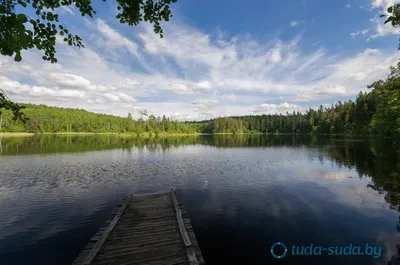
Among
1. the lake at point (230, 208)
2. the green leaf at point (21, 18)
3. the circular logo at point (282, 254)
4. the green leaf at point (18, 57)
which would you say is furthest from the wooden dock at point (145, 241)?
the green leaf at point (21, 18)

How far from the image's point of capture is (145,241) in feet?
31.1

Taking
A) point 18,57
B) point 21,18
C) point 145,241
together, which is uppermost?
point 21,18

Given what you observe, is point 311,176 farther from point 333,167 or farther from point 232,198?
point 232,198

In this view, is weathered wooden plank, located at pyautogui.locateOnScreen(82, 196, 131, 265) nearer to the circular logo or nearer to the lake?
the lake

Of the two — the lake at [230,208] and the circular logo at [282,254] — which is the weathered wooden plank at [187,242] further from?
the circular logo at [282,254]

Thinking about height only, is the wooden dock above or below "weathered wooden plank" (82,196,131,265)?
below

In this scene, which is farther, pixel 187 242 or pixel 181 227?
pixel 181 227

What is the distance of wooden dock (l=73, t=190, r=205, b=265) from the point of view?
810 cm

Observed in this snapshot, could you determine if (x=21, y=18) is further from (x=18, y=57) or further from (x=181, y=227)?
(x=181, y=227)

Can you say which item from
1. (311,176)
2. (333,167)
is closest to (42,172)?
(311,176)

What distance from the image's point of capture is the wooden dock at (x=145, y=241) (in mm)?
8102

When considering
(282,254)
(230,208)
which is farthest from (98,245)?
(230,208)

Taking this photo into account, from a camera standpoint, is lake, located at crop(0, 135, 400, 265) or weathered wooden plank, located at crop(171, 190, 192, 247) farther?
lake, located at crop(0, 135, 400, 265)

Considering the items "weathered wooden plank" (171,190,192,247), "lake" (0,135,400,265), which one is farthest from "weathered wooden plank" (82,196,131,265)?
"weathered wooden plank" (171,190,192,247)
